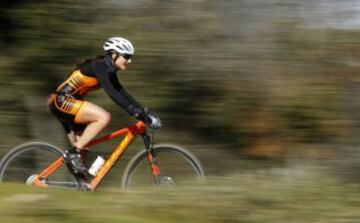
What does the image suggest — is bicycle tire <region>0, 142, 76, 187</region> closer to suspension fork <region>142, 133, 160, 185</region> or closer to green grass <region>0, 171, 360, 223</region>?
suspension fork <region>142, 133, 160, 185</region>

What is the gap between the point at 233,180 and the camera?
568 centimetres

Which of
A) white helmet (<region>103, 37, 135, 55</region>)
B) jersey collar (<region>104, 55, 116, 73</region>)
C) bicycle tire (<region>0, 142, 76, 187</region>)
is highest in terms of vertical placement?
white helmet (<region>103, 37, 135, 55</region>)

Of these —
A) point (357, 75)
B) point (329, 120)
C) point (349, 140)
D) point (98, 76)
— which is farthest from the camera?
point (329, 120)

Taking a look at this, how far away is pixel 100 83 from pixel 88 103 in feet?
1.04

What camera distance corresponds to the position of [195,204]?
5078 millimetres

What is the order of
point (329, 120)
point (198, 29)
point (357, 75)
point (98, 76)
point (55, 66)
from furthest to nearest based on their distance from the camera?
point (55, 66) → point (198, 29) → point (329, 120) → point (357, 75) → point (98, 76)

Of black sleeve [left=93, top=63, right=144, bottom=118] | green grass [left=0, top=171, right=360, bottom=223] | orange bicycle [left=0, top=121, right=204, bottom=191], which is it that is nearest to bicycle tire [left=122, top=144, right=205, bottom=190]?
orange bicycle [left=0, top=121, right=204, bottom=191]

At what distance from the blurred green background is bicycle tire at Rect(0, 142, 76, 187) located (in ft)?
A: 4.01

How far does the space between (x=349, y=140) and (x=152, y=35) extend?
150 inches

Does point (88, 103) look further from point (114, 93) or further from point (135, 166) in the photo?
point (135, 166)

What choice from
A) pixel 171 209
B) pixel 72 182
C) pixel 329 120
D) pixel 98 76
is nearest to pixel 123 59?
pixel 98 76

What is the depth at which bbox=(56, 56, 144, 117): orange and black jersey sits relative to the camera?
7988mm

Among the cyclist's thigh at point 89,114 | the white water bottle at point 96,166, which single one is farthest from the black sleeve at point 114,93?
the white water bottle at point 96,166

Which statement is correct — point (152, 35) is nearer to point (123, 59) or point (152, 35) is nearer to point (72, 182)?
point (123, 59)
